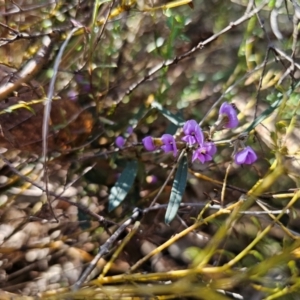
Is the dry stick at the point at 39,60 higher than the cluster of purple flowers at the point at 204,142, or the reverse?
the dry stick at the point at 39,60

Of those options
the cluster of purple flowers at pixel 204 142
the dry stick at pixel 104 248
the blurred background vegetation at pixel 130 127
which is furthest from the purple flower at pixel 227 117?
the dry stick at pixel 104 248

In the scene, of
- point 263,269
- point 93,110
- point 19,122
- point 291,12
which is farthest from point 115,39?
point 263,269

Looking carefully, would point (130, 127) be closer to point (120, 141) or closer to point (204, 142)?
point (120, 141)

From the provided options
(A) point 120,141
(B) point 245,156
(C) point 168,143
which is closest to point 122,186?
(A) point 120,141

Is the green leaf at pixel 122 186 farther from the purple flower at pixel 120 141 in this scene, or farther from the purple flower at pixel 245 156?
the purple flower at pixel 245 156

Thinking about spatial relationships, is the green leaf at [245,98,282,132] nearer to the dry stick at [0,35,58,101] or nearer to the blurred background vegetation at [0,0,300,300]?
the blurred background vegetation at [0,0,300,300]
